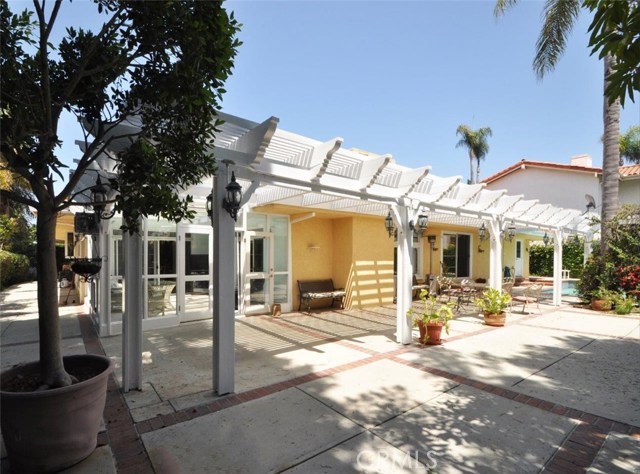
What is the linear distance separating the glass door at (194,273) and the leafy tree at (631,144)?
2876 cm

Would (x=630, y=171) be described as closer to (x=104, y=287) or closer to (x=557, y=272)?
(x=557, y=272)

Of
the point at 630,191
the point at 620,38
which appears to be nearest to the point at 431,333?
the point at 620,38

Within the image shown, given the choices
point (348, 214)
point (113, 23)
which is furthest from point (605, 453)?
point (348, 214)

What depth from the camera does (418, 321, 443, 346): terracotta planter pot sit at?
6207mm

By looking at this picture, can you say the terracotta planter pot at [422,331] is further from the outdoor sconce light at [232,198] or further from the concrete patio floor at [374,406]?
the outdoor sconce light at [232,198]

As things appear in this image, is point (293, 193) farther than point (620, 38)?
Yes

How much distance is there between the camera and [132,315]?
4191 mm

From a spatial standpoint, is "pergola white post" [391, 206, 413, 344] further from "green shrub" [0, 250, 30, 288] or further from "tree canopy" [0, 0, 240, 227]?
"green shrub" [0, 250, 30, 288]

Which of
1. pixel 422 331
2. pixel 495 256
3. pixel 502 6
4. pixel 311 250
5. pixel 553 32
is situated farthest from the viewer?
pixel 502 6

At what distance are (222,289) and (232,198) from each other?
1100mm

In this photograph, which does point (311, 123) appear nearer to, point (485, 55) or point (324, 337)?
point (485, 55)

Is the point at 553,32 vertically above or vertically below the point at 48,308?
above

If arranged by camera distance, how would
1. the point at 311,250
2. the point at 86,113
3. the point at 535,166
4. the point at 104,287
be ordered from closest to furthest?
the point at 86,113 → the point at 104,287 → the point at 311,250 → the point at 535,166

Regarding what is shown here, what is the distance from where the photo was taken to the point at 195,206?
841 centimetres
